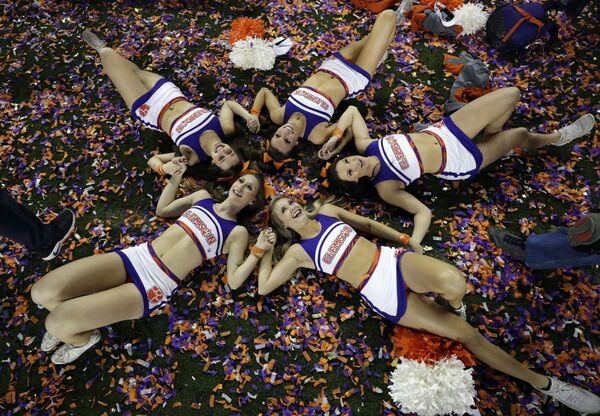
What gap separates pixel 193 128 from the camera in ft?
13.1

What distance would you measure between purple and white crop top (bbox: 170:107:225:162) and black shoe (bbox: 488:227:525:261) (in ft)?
9.50

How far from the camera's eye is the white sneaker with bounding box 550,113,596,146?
12.9 feet

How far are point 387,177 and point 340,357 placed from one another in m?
1.67

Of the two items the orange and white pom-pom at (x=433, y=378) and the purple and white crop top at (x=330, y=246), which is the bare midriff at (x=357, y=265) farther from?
the orange and white pom-pom at (x=433, y=378)

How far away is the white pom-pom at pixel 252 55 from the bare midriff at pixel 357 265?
8.23ft

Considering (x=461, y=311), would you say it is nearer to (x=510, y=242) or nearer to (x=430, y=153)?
(x=510, y=242)

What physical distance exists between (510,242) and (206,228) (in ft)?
9.01

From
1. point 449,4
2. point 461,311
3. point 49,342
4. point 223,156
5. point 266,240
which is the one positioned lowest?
point 49,342

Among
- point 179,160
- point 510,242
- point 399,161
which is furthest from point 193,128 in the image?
point 510,242

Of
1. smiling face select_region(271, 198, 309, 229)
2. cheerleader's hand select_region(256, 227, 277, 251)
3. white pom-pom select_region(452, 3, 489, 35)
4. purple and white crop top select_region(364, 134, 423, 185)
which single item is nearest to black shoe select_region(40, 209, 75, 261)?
cheerleader's hand select_region(256, 227, 277, 251)

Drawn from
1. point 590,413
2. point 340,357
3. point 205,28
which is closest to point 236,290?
point 340,357

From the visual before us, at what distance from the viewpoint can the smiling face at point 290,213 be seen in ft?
11.0

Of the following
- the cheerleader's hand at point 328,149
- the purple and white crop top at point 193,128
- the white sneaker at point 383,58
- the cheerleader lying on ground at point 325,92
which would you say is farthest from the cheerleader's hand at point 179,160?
the white sneaker at point 383,58

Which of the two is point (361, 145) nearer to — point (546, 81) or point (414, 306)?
point (414, 306)
